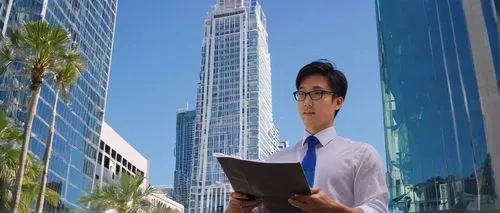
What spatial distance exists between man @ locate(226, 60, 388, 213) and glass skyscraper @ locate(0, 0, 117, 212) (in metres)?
31.8

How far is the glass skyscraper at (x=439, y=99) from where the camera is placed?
17.3 meters

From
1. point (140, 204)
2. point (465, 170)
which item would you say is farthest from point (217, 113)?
point (465, 170)

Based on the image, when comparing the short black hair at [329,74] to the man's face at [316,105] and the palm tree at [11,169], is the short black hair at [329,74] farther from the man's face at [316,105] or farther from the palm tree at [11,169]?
the palm tree at [11,169]

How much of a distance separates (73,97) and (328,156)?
44853mm

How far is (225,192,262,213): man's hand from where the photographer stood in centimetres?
183

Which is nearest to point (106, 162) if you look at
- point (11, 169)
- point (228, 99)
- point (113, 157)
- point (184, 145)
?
point (113, 157)

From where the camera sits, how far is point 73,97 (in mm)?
44406

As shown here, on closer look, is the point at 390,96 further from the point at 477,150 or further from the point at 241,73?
the point at 241,73

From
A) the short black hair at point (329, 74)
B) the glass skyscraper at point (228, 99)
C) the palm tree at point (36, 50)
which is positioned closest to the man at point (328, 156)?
the short black hair at point (329, 74)

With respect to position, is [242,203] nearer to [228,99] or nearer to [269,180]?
[269,180]

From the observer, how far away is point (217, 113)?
90.6 meters

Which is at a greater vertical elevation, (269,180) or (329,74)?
(329,74)

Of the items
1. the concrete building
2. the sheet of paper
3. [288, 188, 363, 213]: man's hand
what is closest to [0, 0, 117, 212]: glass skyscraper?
the concrete building

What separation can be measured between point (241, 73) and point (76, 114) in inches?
1926
